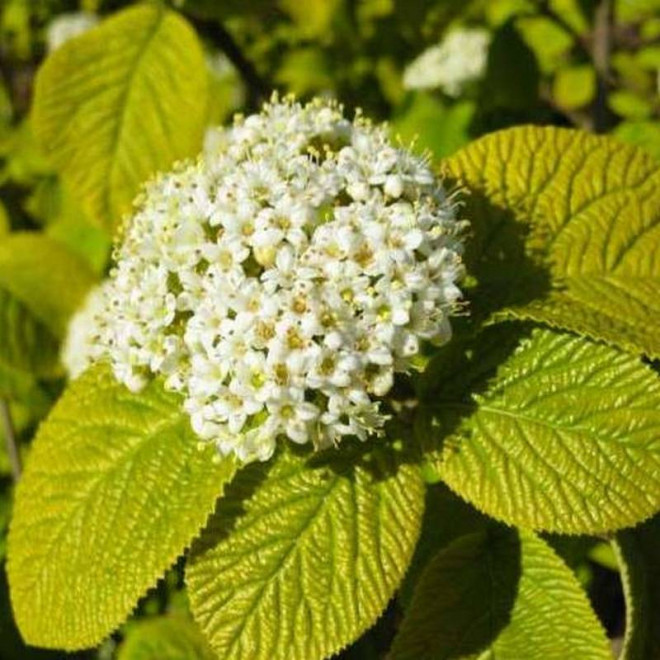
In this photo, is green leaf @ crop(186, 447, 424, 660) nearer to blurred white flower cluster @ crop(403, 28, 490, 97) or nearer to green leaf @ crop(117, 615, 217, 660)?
green leaf @ crop(117, 615, 217, 660)

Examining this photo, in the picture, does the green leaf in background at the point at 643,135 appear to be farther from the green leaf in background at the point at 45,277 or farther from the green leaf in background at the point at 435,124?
the green leaf in background at the point at 45,277

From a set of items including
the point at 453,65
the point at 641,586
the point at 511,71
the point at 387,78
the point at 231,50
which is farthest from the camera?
the point at 387,78

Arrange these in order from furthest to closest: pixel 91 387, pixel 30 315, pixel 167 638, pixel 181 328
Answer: pixel 30 315 < pixel 167 638 < pixel 91 387 < pixel 181 328

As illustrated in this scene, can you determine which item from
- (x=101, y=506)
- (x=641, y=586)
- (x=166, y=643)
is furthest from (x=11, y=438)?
(x=641, y=586)

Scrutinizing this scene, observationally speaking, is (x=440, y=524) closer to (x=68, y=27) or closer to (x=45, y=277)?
(x=45, y=277)

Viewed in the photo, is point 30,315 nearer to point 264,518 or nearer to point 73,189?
point 73,189

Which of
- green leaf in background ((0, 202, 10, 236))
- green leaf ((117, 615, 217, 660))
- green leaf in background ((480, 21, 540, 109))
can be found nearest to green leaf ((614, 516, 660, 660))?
green leaf ((117, 615, 217, 660))

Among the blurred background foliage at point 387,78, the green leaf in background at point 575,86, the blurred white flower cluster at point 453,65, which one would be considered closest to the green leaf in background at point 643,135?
the blurred background foliage at point 387,78

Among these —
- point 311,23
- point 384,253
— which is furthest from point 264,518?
point 311,23
